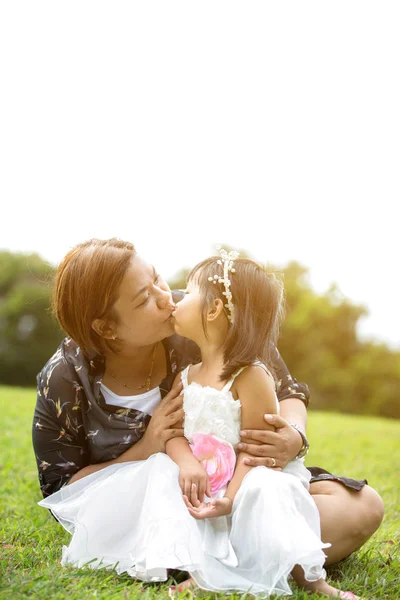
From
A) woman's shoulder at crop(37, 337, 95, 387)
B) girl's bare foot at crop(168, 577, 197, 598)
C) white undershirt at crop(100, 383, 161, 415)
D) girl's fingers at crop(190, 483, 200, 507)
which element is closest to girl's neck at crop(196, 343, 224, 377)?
white undershirt at crop(100, 383, 161, 415)

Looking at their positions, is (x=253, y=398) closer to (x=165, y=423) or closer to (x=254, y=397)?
(x=254, y=397)

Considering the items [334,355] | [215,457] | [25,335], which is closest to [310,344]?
[334,355]

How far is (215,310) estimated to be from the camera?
3.18 meters

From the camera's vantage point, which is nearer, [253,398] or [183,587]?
[183,587]

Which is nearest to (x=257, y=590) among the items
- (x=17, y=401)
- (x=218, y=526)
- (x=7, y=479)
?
(x=218, y=526)

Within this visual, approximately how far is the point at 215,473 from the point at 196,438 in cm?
19

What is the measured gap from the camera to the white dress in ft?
8.80

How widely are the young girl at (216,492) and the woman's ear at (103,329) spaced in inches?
14.5

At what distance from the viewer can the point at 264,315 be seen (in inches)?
125

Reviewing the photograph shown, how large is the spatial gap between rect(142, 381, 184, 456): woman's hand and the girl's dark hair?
0.31 m

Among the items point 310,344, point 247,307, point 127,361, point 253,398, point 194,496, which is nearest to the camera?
point 194,496

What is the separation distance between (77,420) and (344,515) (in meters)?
1.34

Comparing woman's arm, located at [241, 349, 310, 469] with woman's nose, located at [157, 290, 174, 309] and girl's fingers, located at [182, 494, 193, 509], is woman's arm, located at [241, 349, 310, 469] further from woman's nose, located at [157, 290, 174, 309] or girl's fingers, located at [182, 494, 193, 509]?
woman's nose, located at [157, 290, 174, 309]

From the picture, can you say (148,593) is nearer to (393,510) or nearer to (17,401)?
(393,510)
